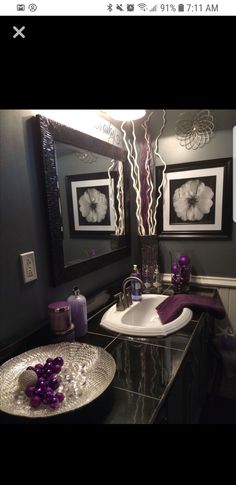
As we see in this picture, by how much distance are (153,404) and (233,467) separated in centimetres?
27

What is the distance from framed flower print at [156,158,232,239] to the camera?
144cm

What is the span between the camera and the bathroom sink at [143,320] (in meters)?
0.97

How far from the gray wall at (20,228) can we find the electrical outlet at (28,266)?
0.6 inches

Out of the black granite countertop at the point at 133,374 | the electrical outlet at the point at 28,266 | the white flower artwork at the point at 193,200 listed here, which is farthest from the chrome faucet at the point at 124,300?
the white flower artwork at the point at 193,200

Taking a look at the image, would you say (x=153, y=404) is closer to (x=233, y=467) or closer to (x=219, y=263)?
(x=233, y=467)

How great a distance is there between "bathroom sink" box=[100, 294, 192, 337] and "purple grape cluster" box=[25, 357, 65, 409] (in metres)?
0.35

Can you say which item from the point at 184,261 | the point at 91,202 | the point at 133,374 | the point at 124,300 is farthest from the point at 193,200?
the point at 133,374

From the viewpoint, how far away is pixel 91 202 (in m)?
1.25

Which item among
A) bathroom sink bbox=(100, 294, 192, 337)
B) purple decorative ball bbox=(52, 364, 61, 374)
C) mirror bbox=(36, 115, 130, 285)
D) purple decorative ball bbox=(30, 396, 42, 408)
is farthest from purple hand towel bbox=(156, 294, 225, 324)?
purple decorative ball bbox=(30, 396, 42, 408)

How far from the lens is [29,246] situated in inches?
33.5

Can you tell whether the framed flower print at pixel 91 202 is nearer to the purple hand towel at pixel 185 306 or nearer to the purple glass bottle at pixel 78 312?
the purple glass bottle at pixel 78 312
